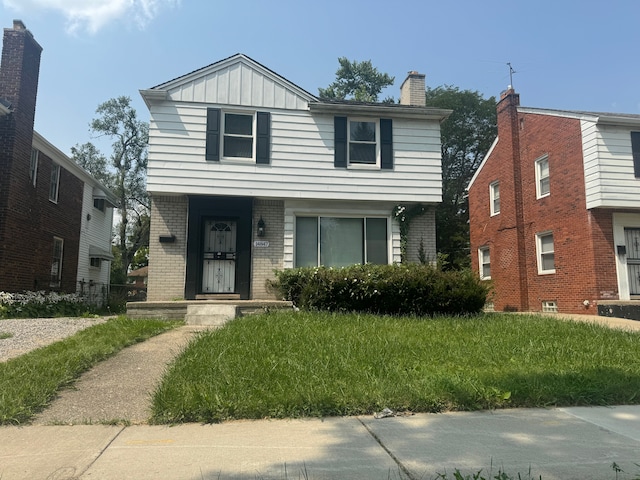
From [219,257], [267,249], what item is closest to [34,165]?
[219,257]

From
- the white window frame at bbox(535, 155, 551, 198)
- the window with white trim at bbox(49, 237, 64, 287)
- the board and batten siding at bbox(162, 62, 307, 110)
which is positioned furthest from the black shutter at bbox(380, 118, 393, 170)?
the window with white trim at bbox(49, 237, 64, 287)

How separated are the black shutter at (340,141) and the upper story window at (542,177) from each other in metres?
7.98

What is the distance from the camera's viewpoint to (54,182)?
52.2 feet

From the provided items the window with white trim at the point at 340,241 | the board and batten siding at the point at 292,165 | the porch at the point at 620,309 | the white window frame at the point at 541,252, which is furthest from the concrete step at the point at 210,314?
the white window frame at the point at 541,252

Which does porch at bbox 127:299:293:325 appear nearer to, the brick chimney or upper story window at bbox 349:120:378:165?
upper story window at bbox 349:120:378:165

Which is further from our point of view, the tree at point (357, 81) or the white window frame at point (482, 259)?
the tree at point (357, 81)

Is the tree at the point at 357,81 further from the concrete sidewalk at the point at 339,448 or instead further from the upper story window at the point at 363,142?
the concrete sidewalk at the point at 339,448

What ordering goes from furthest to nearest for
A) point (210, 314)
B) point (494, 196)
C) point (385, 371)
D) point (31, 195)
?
point (494, 196) → point (31, 195) → point (210, 314) → point (385, 371)

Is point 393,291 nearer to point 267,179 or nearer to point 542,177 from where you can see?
point 267,179

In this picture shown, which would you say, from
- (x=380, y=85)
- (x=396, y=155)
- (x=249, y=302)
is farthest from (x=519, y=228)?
(x=380, y=85)

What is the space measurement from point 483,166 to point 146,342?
54.9 feet

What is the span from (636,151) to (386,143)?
786cm

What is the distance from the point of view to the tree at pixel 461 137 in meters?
30.0

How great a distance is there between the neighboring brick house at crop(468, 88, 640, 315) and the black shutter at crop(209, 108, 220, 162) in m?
10.8
